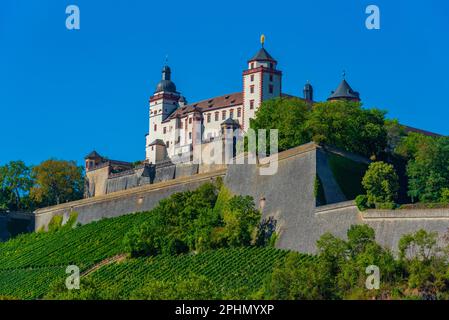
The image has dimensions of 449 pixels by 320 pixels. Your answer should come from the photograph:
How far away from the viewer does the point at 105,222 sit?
252ft

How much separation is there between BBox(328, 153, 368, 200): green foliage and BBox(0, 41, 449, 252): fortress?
6 cm

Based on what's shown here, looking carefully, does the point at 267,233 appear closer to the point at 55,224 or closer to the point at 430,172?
the point at 430,172

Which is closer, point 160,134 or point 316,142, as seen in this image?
point 316,142

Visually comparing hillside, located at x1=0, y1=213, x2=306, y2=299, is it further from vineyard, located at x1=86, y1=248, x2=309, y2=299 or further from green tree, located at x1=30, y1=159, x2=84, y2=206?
green tree, located at x1=30, y1=159, x2=84, y2=206

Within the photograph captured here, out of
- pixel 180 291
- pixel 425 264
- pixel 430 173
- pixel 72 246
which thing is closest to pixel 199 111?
pixel 72 246

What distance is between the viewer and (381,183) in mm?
57031

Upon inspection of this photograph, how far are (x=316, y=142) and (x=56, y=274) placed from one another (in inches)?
679

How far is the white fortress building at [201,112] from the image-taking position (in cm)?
8988

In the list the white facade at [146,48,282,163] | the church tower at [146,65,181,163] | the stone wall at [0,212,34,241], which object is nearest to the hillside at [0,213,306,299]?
the stone wall at [0,212,34,241]

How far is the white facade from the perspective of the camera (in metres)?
90.1

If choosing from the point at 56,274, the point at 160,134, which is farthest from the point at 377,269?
the point at 160,134
